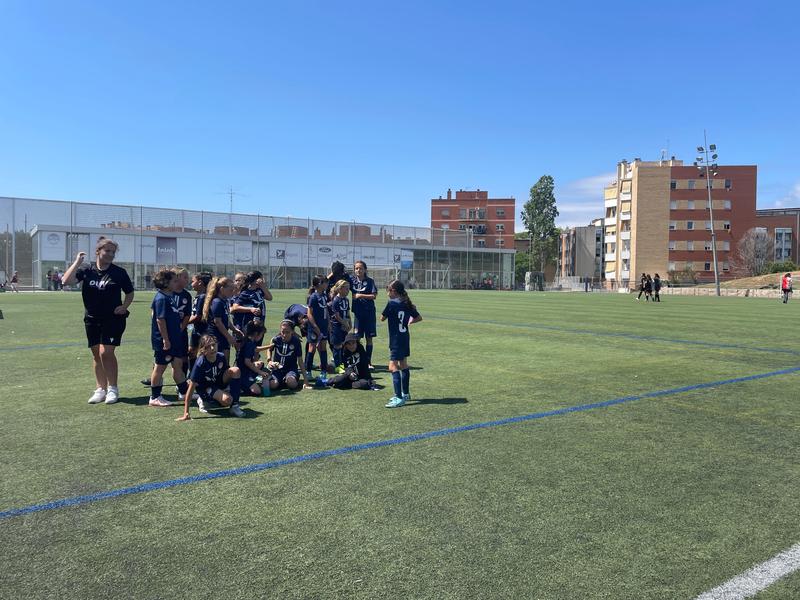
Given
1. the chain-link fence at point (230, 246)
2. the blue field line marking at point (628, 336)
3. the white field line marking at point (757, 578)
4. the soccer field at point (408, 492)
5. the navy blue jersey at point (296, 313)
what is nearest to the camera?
the white field line marking at point (757, 578)

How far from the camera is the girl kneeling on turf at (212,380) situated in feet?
22.7

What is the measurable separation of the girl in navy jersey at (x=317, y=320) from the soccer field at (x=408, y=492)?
3.92 ft

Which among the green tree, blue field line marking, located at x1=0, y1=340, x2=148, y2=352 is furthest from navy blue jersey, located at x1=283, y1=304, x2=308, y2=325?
the green tree

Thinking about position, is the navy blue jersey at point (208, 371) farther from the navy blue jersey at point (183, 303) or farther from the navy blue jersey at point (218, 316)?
the navy blue jersey at point (183, 303)

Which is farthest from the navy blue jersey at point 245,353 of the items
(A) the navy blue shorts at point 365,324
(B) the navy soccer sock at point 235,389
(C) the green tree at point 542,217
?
(C) the green tree at point 542,217

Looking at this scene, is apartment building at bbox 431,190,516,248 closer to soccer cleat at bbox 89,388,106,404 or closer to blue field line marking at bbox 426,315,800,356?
blue field line marking at bbox 426,315,800,356

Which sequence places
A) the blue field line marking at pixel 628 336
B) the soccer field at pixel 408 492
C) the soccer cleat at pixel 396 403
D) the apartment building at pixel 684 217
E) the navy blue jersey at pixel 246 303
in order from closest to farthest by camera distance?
1. the soccer field at pixel 408 492
2. the soccer cleat at pixel 396 403
3. the navy blue jersey at pixel 246 303
4. the blue field line marking at pixel 628 336
5. the apartment building at pixel 684 217

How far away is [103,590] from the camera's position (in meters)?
3.03

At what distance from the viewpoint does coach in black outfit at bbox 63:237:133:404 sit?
23.3 ft

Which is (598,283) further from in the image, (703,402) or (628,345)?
(703,402)

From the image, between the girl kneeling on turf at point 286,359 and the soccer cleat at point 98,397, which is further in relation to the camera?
the girl kneeling on turf at point 286,359

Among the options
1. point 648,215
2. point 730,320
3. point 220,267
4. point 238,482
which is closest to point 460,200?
point 648,215

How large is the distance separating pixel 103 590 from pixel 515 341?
39.2 feet

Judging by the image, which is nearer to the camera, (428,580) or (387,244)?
(428,580)
